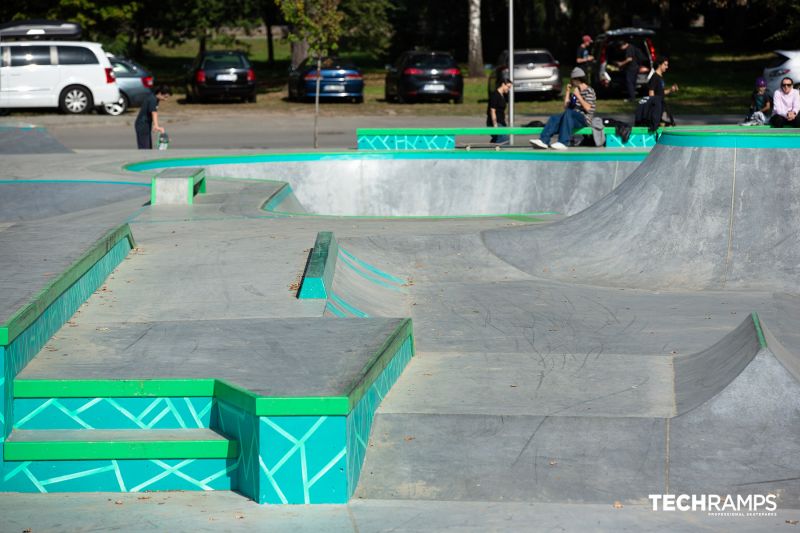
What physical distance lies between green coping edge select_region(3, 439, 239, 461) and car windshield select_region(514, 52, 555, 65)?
2577 cm

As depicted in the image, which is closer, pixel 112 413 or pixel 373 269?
pixel 112 413

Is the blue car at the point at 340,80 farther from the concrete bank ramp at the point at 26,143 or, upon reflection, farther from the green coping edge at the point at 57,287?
the green coping edge at the point at 57,287

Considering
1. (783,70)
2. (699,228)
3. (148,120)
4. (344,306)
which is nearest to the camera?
(344,306)

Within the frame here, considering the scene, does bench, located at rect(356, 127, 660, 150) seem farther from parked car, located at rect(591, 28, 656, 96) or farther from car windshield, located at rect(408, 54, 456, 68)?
car windshield, located at rect(408, 54, 456, 68)

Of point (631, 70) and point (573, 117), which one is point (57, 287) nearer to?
point (573, 117)

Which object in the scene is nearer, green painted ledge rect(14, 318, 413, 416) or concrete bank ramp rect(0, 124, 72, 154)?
green painted ledge rect(14, 318, 413, 416)

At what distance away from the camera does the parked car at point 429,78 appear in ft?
98.0

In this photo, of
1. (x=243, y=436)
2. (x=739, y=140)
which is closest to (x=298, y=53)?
(x=739, y=140)

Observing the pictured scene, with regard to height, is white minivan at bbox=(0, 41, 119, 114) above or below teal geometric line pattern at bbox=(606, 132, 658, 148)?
above

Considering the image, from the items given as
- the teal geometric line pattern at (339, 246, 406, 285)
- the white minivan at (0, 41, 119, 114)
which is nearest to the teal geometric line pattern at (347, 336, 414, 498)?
the teal geometric line pattern at (339, 246, 406, 285)

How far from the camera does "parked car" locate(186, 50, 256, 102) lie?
31062 mm

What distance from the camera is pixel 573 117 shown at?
16688 millimetres

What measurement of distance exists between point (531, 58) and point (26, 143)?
1608 centimetres

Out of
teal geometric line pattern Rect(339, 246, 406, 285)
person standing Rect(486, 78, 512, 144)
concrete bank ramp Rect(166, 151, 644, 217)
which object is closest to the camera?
teal geometric line pattern Rect(339, 246, 406, 285)
